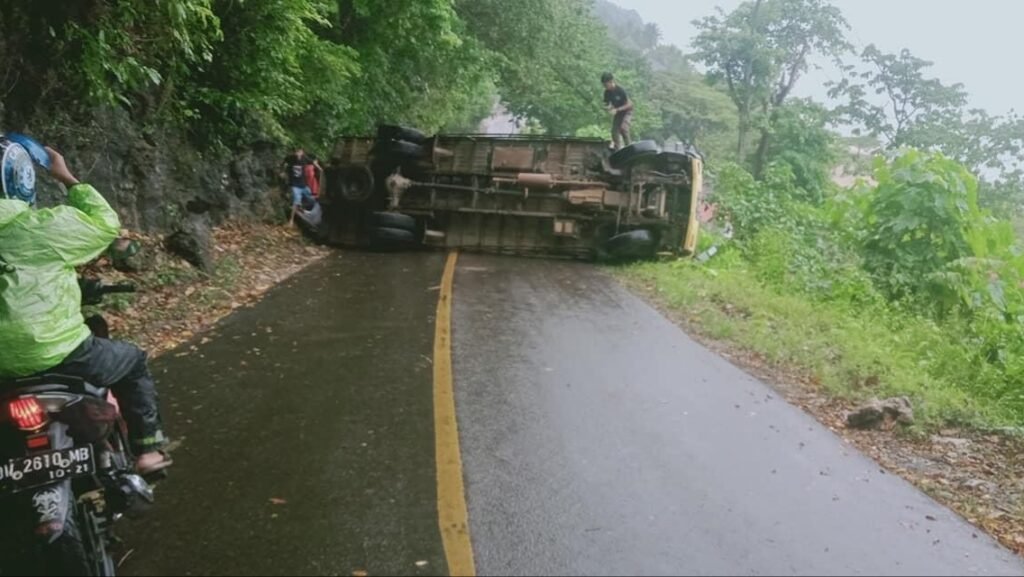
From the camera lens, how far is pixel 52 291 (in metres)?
3.49

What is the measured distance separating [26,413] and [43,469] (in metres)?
0.24

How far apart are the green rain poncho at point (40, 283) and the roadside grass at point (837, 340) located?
5.93 meters

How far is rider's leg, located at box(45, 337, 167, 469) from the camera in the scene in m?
3.75

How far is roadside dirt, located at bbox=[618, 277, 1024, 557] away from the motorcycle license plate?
15.2 feet

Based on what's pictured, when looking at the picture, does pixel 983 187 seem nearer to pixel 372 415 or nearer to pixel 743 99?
pixel 743 99

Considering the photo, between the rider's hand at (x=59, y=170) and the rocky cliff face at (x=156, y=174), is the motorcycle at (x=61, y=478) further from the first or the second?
the rocky cliff face at (x=156, y=174)

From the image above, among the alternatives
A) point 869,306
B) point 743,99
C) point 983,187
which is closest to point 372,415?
point 869,306

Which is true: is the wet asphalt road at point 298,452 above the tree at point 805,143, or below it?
below

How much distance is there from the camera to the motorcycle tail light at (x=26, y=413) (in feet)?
10.7

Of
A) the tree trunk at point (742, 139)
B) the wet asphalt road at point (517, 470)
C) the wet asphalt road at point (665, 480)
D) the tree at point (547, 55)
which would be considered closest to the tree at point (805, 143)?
the tree trunk at point (742, 139)

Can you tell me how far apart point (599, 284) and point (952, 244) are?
5.25 metres

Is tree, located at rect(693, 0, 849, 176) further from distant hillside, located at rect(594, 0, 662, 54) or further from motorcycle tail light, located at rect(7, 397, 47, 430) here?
distant hillside, located at rect(594, 0, 662, 54)

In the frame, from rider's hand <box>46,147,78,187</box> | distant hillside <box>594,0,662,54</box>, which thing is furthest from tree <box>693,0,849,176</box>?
distant hillside <box>594,0,662,54</box>

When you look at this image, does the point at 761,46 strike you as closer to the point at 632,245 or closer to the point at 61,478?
the point at 632,245
